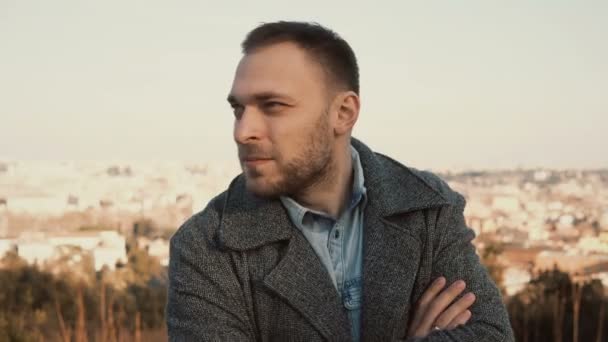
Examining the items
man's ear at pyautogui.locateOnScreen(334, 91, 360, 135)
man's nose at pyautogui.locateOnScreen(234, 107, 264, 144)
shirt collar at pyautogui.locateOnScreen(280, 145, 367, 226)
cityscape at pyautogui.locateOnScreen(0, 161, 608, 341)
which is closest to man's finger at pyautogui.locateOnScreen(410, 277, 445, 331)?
shirt collar at pyautogui.locateOnScreen(280, 145, 367, 226)

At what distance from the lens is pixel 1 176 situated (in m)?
14.3

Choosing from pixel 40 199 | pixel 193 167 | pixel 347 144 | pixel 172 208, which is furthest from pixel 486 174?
pixel 347 144

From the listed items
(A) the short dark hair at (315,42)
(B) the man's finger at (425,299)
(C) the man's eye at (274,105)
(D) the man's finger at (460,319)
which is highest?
(A) the short dark hair at (315,42)

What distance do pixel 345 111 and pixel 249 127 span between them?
0.94ft

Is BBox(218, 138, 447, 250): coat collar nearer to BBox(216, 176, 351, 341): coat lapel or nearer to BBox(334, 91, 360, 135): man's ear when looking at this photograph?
BBox(216, 176, 351, 341): coat lapel

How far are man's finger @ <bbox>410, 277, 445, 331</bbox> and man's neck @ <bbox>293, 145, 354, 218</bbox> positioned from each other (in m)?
0.27

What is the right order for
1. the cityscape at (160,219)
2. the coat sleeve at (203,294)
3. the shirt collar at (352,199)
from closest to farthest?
1. the coat sleeve at (203,294)
2. the shirt collar at (352,199)
3. the cityscape at (160,219)

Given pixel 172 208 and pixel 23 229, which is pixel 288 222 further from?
pixel 172 208


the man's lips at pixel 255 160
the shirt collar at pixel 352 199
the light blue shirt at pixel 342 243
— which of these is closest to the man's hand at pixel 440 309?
the light blue shirt at pixel 342 243

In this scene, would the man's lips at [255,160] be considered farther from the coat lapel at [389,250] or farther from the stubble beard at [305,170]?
the coat lapel at [389,250]

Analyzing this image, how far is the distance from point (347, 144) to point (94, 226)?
10200mm

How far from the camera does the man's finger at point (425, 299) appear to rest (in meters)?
2.03

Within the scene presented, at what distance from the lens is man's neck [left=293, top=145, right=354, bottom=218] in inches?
82.4

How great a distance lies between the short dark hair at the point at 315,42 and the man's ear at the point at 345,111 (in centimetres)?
3
